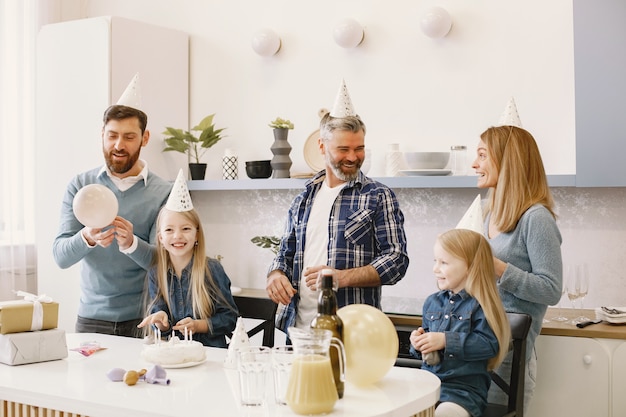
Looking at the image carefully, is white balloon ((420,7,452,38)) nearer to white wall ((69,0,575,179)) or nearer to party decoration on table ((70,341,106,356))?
white wall ((69,0,575,179))

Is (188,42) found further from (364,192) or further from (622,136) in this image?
(622,136)

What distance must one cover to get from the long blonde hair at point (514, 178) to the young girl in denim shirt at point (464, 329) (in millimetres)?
353

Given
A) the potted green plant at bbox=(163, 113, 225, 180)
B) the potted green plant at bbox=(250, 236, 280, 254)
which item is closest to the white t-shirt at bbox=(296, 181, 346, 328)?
the potted green plant at bbox=(250, 236, 280, 254)

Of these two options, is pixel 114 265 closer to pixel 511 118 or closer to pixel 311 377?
pixel 311 377

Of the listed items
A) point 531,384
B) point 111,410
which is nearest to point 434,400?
point 111,410

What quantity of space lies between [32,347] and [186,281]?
0.59m

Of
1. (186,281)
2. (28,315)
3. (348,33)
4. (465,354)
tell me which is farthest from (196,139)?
(465,354)

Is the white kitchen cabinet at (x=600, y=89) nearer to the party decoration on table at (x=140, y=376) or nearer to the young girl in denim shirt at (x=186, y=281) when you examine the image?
the young girl in denim shirt at (x=186, y=281)

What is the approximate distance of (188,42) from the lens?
14.4 feet

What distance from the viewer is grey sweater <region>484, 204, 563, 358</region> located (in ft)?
8.36

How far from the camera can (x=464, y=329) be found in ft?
7.56

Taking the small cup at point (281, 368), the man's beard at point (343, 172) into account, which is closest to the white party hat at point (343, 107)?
the man's beard at point (343, 172)

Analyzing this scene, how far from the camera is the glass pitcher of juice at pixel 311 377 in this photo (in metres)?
1.59

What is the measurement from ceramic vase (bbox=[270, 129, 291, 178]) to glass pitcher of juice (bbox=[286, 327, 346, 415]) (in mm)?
2313
